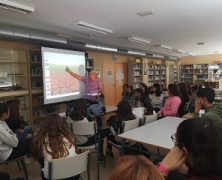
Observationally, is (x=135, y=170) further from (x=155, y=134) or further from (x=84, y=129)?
(x=84, y=129)

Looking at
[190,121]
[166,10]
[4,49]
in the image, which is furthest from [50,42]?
[190,121]

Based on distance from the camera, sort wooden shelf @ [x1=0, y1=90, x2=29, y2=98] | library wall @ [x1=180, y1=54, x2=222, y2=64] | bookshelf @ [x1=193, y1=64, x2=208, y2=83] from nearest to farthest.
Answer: wooden shelf @ [x1=0, y1=90, x2=29, y2=98]
library wall @ [x1=180, y1=54, x2=222, y2=64]
bookshelf @ [x1=193, y1=64, x2=208, y2=83]

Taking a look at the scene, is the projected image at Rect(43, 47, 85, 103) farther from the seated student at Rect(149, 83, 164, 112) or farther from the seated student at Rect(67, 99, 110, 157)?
the seated student at Rect(149, 83, 164, 112)

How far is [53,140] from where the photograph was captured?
2.03 m

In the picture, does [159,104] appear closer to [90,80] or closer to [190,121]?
[90,80]

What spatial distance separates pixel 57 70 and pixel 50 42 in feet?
2.42

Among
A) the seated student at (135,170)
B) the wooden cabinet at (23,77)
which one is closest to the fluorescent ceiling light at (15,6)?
the wooden cabinet at (23,77)

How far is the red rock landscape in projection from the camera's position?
526 centimetres

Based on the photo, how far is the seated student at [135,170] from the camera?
71cm

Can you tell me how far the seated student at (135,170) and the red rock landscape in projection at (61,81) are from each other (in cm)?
475

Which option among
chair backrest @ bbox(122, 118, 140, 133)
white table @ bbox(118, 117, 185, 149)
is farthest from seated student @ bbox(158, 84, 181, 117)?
chair backrest @ bbox(122, 118, 140, 133)

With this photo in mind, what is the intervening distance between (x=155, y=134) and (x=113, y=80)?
20.1ft

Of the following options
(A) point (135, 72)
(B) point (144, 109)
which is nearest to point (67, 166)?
(B) point (144, 109)

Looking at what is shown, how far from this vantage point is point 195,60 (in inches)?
498
